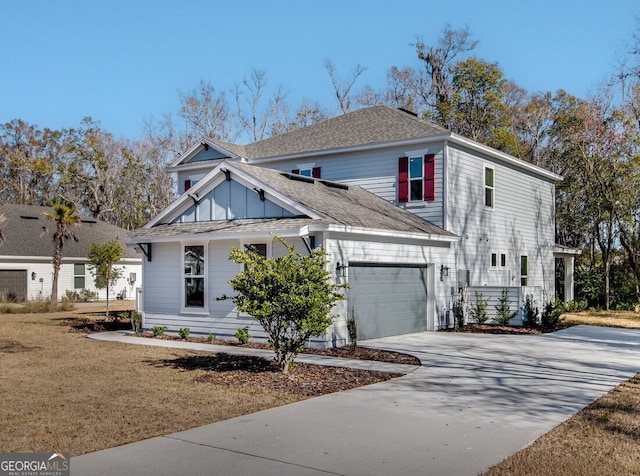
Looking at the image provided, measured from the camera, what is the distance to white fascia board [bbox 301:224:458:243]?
1365 cm

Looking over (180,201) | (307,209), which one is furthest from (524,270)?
(180,201)

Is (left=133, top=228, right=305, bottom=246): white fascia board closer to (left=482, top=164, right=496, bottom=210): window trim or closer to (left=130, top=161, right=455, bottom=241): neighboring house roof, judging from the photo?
(left=130, top=161, right=455, bottom=241): neighboring house roof

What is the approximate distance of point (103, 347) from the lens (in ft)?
46.7

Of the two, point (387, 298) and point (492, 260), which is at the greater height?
point (492, 260)

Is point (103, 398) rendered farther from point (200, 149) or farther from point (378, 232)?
point (200, 149)

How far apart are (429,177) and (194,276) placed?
24.8 feet

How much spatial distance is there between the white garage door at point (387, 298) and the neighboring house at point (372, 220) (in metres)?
0.04

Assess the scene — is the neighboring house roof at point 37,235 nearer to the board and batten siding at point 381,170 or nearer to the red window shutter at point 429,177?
the board and batten siding at point 381,170

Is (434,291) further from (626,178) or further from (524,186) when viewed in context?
(626,178)

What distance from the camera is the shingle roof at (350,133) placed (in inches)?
765

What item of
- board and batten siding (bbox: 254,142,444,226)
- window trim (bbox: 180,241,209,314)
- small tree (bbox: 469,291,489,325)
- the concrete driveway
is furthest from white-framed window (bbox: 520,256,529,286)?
window trim (bbox: 180,241,209,314)

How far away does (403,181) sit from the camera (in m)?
19.0

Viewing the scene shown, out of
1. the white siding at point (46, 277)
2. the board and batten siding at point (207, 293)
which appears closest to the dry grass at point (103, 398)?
the board and batten siding at point (207, 293)

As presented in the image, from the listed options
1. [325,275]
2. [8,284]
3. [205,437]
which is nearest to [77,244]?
[8,284]
